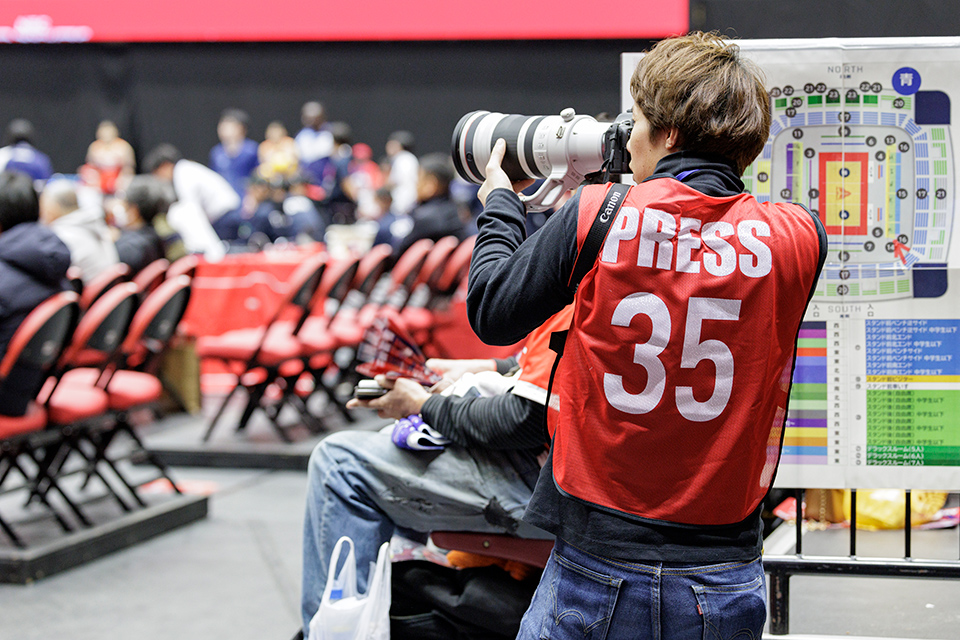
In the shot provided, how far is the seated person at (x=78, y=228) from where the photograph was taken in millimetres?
4652

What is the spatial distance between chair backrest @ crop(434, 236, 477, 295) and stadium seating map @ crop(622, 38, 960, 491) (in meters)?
3.82

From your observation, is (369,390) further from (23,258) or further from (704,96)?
(23,258)

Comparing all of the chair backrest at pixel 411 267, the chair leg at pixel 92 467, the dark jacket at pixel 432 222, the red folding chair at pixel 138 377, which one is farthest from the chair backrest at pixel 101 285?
the dark jacket at pixel 432 222

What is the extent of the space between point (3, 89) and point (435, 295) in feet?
30.1

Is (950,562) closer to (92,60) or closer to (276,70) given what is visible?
(276,70)

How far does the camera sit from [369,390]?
2.12 meters

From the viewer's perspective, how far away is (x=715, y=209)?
1280 mm

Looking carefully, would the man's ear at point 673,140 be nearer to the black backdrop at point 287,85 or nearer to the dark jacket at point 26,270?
the dark jacket at point 26,270

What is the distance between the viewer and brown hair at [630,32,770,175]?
1280 millimetres

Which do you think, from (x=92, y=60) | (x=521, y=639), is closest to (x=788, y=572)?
(x=521, y=639)

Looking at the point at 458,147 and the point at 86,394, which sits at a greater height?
the point at 458,147

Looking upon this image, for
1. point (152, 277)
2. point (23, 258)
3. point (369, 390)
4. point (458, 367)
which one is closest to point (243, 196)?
point (152, 277)

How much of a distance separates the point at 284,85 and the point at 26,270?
28.1 feet

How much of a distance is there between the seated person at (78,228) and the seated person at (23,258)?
42.0 inches
